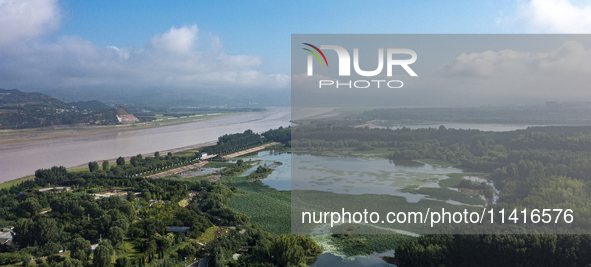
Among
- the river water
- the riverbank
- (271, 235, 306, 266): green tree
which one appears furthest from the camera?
the riverbank

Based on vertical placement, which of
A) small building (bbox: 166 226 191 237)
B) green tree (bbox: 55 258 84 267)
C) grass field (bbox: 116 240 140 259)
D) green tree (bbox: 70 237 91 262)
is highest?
green tree (bbox: 55 258 84 267)

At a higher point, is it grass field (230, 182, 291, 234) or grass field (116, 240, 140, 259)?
grass field (116, 240, 140, 259)

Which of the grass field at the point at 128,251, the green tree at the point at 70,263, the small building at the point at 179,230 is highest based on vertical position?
the green tree at the point at 70,263

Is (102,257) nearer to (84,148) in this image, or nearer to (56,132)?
(84,148)

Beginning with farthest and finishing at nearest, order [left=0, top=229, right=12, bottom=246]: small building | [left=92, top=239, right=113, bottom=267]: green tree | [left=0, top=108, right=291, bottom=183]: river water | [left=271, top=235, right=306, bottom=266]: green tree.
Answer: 1. [left=0, top=108, right=291, bottom=183]: river water
2. [left=0, top=229, right=12, bottom=246]: small building
3. [left=271, top=235, right=306, bottom=266]: green tree
4. [left=92, top=239, right=113, bottom=267]: green tree

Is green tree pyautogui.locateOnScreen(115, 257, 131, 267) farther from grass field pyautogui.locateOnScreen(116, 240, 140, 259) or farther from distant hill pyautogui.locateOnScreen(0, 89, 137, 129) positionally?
distant hill pyautogui.locateOnScreen(0, 89, 137, 129)

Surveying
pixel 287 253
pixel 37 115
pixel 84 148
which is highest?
pixel 37 115

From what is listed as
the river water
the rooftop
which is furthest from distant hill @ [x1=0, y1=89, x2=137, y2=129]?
the rooftop

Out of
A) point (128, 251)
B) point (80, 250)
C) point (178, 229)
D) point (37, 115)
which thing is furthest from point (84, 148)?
point (80, 250)

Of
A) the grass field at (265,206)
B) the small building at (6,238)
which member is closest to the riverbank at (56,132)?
the small building at (6,238)

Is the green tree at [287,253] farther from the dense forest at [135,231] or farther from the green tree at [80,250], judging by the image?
the green tree at [80,250]

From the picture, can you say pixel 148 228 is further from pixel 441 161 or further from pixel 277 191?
pixel 441 161
